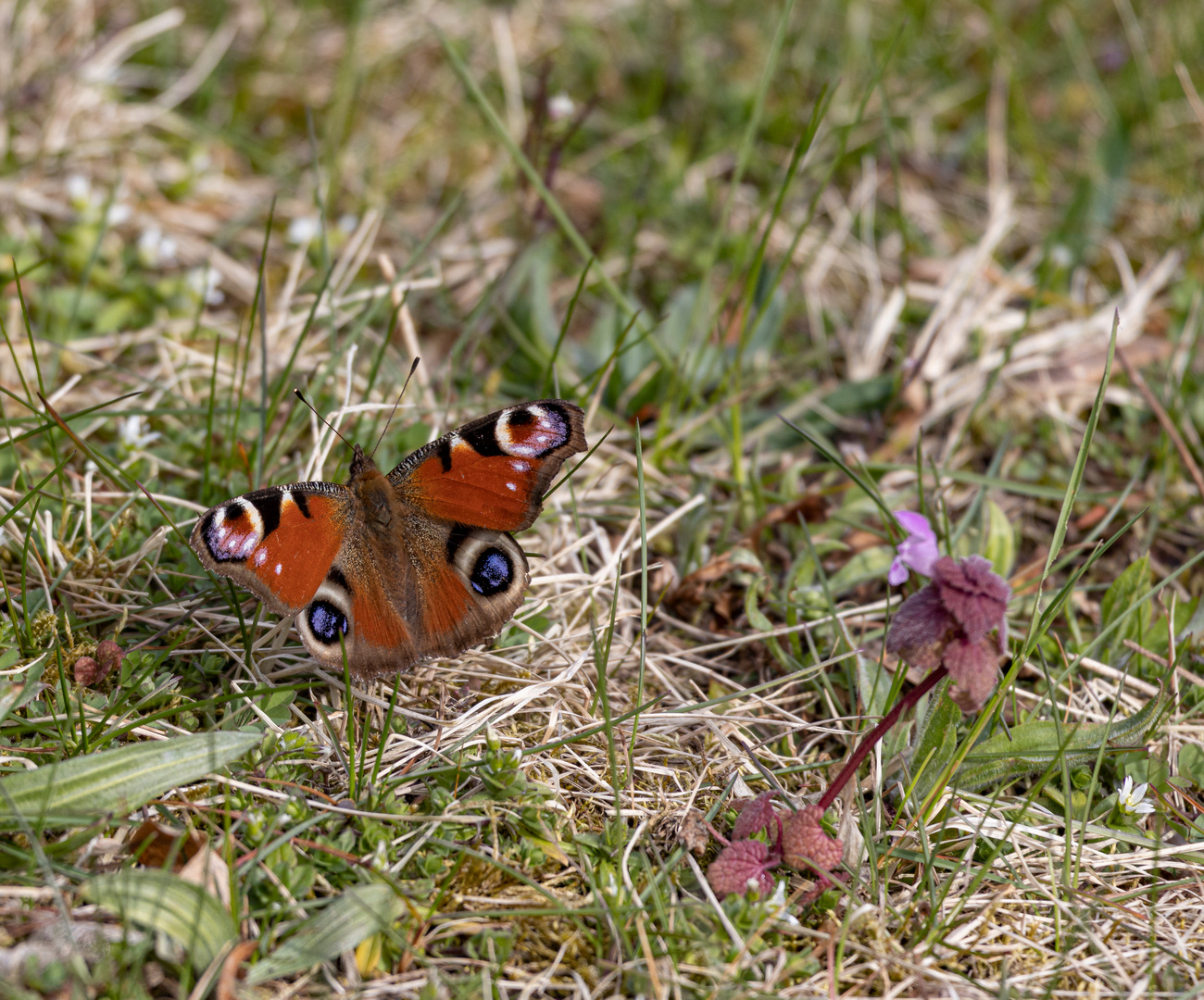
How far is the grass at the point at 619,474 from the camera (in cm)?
249

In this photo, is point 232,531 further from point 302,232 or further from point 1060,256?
point 1060,256

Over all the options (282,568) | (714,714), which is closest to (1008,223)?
(714,714)

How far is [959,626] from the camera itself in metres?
2.33

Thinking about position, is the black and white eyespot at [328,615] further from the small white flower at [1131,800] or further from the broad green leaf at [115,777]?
the small white flower at [1131,800]

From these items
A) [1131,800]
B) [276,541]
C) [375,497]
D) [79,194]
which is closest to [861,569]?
[1131,800]

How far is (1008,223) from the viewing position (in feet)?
16.5

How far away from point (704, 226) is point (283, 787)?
3539 millimetres

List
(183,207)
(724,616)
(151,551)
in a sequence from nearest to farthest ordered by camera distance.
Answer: (151,551)
(724,616)
(183,207)

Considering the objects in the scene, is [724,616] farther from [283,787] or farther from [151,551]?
[151,551]

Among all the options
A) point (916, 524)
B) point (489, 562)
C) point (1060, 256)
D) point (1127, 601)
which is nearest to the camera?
point (916, 524)

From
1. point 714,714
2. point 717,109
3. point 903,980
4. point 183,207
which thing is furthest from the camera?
point 717,109

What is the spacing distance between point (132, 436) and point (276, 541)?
1198mm

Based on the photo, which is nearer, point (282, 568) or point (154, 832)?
point (154, 832)

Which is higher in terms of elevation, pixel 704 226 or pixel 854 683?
pixel 704 226
